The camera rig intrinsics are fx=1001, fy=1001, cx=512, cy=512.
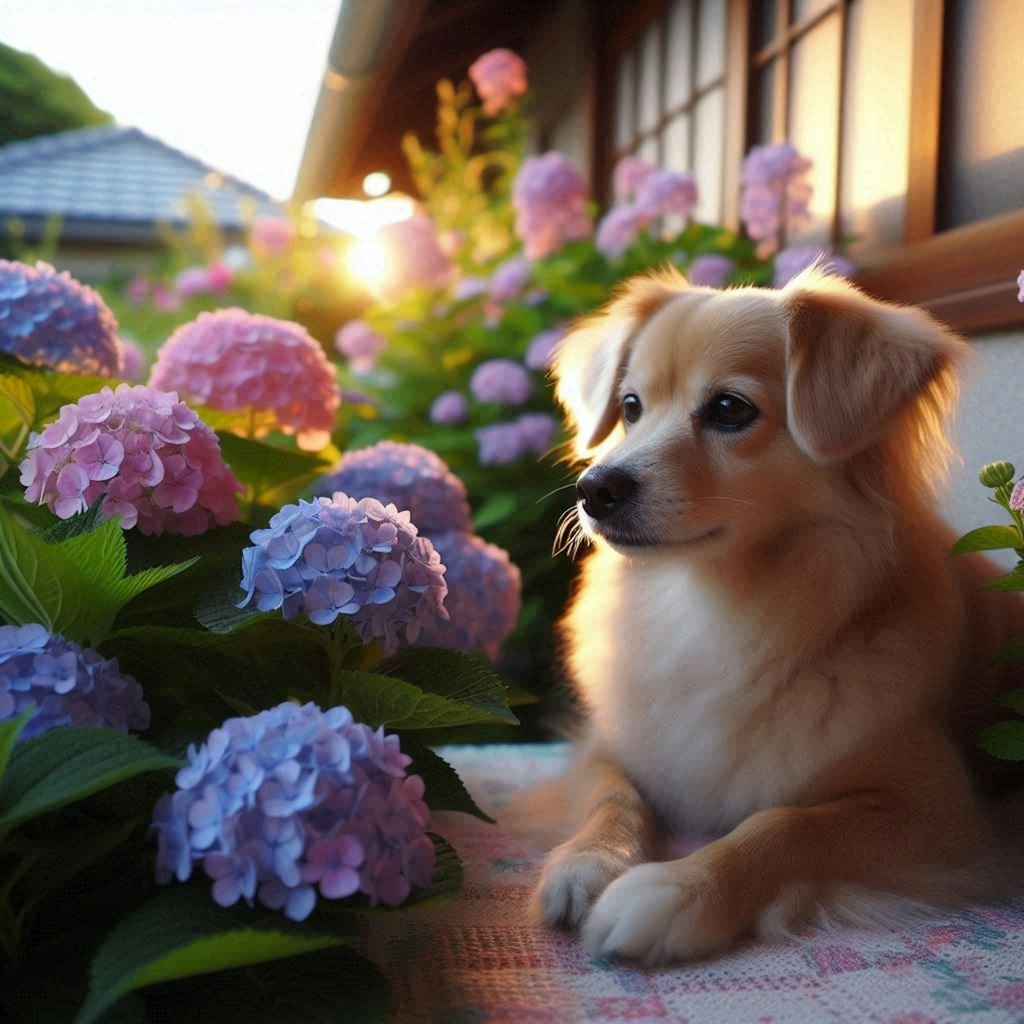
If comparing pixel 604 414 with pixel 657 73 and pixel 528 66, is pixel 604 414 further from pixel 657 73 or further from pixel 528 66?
pixel 528 66

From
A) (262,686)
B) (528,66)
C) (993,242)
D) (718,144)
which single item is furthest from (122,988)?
(528,66)

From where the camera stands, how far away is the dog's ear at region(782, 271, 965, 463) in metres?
1.46

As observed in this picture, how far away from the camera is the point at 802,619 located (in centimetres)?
152

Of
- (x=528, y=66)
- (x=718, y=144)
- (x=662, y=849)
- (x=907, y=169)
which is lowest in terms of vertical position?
(x=662, y=849)

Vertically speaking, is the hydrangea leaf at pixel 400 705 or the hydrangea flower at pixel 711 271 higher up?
the hydrangea flower at pixel 711 271

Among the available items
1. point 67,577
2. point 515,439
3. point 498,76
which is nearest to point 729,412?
point 67,577

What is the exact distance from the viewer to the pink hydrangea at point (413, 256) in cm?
367

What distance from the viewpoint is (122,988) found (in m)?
0.83

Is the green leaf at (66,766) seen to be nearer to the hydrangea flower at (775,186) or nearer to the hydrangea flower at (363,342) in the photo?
the hydrangea flower at (775,186)

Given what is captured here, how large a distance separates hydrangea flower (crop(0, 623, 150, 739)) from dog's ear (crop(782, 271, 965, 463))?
1.00 m

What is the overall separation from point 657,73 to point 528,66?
1725 mm

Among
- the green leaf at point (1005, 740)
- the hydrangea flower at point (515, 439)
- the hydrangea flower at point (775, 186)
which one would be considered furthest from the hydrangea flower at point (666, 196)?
the green leaf at point (1005, 740)

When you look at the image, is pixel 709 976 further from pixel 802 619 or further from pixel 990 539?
pixel 990 539

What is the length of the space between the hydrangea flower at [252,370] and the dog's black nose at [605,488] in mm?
668
